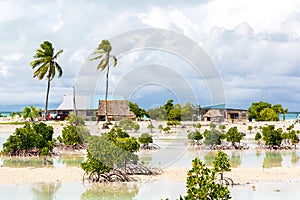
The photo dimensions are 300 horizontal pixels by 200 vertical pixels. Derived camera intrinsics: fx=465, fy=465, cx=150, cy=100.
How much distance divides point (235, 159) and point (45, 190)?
44.8ft

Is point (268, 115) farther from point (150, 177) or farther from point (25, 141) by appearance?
point (150, 177)

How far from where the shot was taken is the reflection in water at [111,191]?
52.7ft

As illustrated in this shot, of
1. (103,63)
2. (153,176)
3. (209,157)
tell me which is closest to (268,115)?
(209,157)

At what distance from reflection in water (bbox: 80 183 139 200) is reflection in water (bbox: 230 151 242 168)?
8214 mm

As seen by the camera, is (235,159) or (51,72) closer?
(235,159)

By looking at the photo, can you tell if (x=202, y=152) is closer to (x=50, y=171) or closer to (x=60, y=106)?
(x=50, y=171)

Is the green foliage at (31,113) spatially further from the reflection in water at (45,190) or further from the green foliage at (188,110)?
the reflection in water at (45,190)

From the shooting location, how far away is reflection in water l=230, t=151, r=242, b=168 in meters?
24.7

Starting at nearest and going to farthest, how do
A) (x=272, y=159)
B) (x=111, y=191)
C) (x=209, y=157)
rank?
(x=111, y=191) → (x=272, y=159) → (x=209, y=157)

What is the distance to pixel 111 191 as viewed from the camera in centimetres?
1673

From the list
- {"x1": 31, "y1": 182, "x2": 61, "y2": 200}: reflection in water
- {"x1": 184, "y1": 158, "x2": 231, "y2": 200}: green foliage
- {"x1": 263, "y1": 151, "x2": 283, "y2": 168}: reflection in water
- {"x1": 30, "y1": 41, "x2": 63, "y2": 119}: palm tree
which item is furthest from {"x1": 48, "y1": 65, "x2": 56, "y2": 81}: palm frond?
{"x1": 184, "y1": 158, "x2": 231, "y2": 200}: green foliage

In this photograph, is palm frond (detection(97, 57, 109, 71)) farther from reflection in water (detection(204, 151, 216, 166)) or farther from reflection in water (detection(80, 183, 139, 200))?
reflection in water (detection(80, 183, 139, 200))

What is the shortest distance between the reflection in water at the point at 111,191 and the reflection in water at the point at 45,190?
1.15m

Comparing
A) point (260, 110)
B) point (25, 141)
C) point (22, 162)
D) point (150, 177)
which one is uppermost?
point (260, 110)
